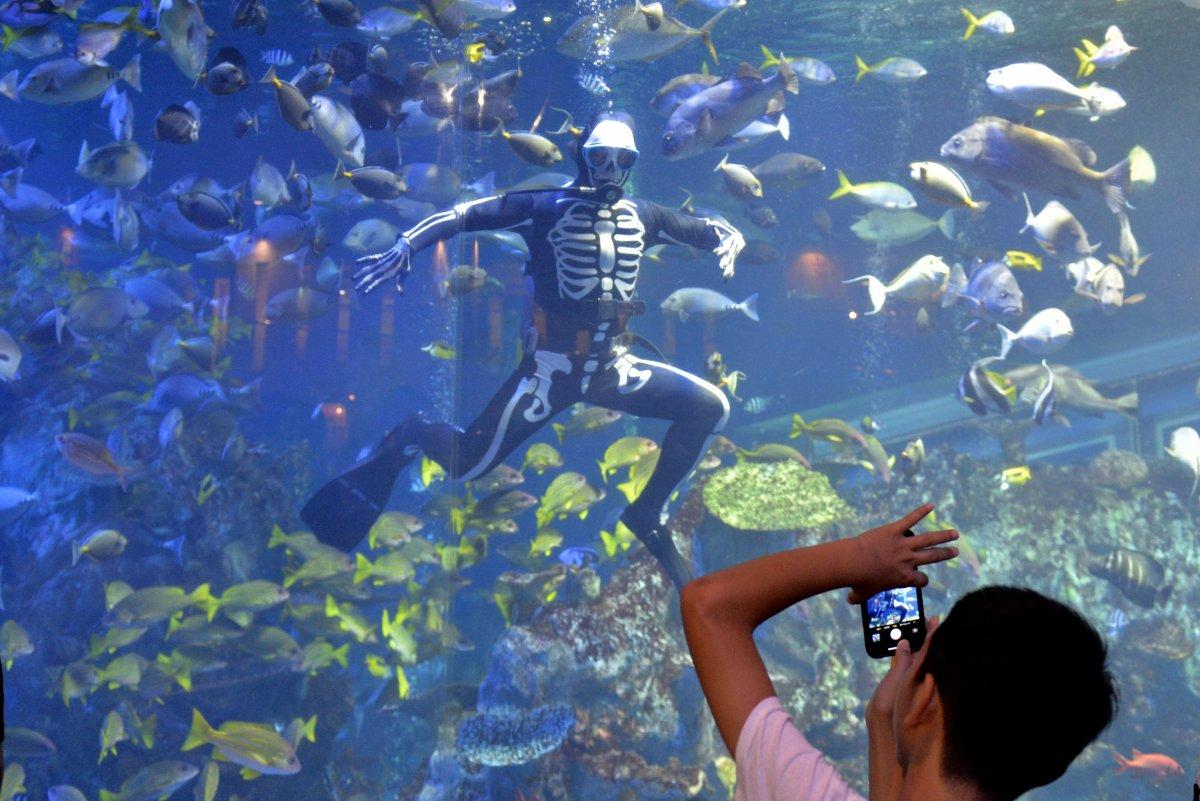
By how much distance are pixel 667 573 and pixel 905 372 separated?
47.0 ft

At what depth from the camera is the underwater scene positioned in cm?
584

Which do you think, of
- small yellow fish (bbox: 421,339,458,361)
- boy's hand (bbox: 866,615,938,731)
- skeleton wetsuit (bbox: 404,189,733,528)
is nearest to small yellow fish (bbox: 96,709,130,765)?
skeleton wetsuit (bbox: 404,189,733,528)

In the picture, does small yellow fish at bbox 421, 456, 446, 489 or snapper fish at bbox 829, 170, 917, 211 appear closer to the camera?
small yellow fish at bbox 421, 456, 446, 489

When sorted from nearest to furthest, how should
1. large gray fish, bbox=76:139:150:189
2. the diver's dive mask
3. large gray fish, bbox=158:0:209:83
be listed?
large gray fish, bbox=158:0:209:83
the diver's dive mask
large gray fish, bbox=76:139:150:189

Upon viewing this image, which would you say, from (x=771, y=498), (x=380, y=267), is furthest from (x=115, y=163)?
(x=771, y=498)

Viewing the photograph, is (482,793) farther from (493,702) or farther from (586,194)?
(586,194)

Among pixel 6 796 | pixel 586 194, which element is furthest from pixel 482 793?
pixel 586 194

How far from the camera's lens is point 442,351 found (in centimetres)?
695

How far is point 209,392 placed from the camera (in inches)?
304

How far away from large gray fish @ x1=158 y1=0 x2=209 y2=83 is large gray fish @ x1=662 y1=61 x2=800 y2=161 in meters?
3.38

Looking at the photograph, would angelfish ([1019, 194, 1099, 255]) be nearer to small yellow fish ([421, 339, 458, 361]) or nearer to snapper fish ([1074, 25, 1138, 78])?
snapper fish ([1074, 25, 1138, 78])

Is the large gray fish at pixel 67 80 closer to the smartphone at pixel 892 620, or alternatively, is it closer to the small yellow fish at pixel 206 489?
the small yellow fish at pixel 206 489

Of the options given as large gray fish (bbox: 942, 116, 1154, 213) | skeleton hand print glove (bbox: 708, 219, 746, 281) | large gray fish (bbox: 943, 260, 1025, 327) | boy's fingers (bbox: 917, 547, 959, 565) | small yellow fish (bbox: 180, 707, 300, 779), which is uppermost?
boy's fingers (bbox: 917, 547, 959, 565)

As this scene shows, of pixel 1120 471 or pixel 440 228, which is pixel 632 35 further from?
pixel 1120 471
